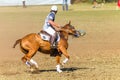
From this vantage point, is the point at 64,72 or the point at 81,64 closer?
the point at 64,72

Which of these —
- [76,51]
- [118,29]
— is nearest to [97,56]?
[76,51]

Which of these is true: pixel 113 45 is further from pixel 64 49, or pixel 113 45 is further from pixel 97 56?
pixel 64 49

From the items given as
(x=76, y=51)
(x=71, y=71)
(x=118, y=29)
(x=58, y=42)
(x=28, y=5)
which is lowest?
(x=28, y=5)

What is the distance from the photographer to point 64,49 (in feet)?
48.2

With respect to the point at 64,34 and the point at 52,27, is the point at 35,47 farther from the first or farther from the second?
the point at 64,34

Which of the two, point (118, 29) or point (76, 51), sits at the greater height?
point (76, 51)

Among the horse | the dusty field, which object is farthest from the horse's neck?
the dusty field

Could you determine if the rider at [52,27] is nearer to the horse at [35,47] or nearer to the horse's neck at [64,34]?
the horse at [35,47]

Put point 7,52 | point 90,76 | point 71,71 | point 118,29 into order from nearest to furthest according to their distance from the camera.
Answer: point 90,76, point 71,71, point 7,52, point 118,29

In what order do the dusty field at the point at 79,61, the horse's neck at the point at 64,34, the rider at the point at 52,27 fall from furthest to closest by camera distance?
the horse's neck at the point at 64,34 < the rider at the point at 52,27 < the dusty field at the point at 79,61

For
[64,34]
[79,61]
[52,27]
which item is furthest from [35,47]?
[79,61]

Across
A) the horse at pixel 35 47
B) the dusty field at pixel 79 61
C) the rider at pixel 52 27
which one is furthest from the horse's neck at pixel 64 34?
the dusty field at pixel 79 61

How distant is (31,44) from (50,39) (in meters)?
0.59

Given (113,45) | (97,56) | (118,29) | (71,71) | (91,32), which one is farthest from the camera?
(118,29)
